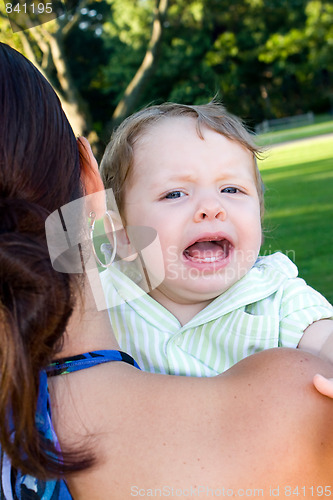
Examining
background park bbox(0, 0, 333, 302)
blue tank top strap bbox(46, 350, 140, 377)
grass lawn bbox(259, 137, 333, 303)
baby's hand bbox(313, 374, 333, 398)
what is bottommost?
background park bbox(0, 0, 333, 302)

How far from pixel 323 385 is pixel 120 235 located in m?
1.21

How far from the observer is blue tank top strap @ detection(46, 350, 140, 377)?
1.30 m

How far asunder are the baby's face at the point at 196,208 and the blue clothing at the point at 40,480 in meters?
0.77

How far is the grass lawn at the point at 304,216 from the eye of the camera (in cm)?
541

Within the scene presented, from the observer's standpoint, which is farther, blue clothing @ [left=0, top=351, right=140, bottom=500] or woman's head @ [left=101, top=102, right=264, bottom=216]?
woman's head @ [left=101, top=102, right=264, bottom=216]

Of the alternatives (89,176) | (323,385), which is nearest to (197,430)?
(323,385)

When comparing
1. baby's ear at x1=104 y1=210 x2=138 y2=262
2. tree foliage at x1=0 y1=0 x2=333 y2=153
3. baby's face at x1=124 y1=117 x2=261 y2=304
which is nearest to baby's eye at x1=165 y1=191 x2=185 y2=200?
baby's face at x1=124 y1=117 x2=261 y2=304

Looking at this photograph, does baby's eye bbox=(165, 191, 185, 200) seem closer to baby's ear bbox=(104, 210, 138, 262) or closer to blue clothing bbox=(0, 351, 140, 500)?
baby's ear bbox=(104, 210, 138, 262)

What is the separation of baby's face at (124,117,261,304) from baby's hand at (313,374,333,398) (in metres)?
0.79

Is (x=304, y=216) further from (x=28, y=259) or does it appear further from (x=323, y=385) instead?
(x=28, y=259)

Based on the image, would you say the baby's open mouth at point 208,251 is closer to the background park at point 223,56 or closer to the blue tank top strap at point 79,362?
the blue tank top strap at point 79,362

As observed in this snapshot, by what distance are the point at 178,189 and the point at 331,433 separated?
41.3 inches

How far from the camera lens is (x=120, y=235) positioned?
7.61 ft

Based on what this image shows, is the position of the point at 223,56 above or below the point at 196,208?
below
